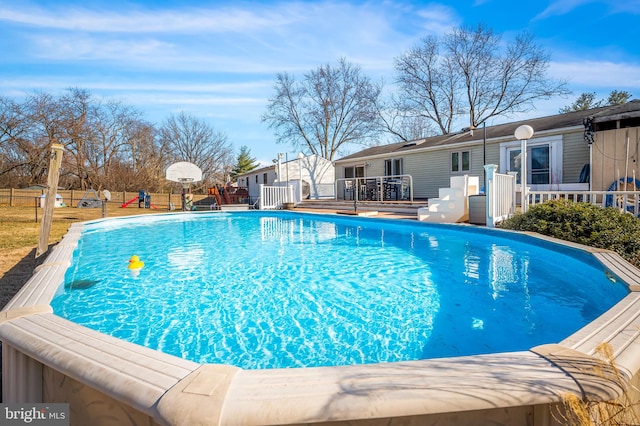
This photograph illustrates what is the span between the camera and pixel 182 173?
1909 cm

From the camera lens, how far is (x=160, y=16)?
10844mm

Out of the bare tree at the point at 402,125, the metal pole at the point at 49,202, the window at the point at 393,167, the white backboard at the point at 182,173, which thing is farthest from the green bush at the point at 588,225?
the bare tree at the point at 402,125

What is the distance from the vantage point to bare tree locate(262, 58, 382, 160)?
27.8 meters

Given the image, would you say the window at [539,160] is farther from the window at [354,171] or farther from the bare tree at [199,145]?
the bare tree at [199,145]

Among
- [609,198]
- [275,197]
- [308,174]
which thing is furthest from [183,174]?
[609,198]

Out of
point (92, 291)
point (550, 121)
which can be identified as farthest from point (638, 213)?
point (92, 291)

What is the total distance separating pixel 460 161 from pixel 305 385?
14544 millimetres

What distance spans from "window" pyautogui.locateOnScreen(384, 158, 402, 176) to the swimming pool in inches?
613

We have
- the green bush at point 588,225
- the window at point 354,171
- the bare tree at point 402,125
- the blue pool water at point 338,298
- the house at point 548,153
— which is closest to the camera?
the blue pool water at point 338,298

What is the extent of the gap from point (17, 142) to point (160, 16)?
19.0 metres

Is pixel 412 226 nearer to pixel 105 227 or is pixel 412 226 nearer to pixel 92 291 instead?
pixel 92 291

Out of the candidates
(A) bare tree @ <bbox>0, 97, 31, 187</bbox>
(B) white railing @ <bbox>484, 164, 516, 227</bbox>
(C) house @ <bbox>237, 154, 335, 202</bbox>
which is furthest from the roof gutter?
(A) bare tree @ <bbox>0, 97, 31, 187</bbox>

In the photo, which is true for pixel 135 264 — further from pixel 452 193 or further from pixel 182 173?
pixel 182 173

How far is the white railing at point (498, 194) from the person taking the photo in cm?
800
